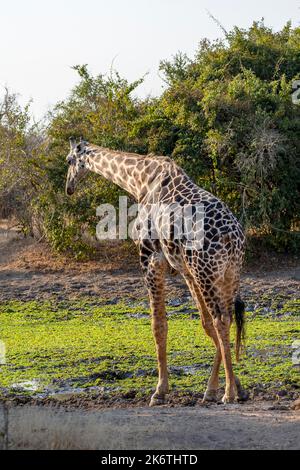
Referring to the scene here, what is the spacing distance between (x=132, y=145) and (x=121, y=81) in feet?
4.16

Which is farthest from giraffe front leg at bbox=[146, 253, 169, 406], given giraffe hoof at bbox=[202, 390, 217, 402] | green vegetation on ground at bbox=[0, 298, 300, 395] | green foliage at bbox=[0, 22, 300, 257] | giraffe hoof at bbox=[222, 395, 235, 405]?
green foliage at bbox=[0, 22, 300, 257]

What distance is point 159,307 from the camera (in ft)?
29.4

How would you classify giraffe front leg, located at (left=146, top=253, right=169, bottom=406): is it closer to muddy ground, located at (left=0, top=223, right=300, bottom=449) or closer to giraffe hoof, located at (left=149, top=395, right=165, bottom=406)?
giraffe hoof, located at (left=149, top=395, right=165, bottom=406)

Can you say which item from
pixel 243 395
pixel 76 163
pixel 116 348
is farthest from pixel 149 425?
pixel 76 163

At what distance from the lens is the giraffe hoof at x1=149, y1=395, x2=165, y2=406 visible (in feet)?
27.9

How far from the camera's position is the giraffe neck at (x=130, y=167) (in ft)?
30.8

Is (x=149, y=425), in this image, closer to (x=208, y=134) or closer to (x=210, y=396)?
(x=210, y=396)

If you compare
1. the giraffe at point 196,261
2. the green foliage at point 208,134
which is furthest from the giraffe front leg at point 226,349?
the green foliage at point 208,134

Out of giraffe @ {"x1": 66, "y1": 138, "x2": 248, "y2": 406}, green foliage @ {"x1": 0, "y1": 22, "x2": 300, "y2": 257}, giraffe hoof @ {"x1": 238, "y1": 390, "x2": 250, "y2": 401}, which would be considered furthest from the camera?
green foliage @ {"x1": 0, "y1": 22, "x2": 300, "y2": 257}

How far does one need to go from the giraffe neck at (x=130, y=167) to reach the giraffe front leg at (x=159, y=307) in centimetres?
85

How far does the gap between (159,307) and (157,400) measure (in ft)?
2.91

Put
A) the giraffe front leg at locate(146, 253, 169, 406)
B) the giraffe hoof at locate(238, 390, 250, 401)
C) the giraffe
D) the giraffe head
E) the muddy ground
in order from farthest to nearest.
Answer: the giraffe head < the giraffe front leg at locate(146, 253, 169, 406) < the giraffe hoof at locate(238, 390, 250, 401) < the giraffe < the muddy ground
